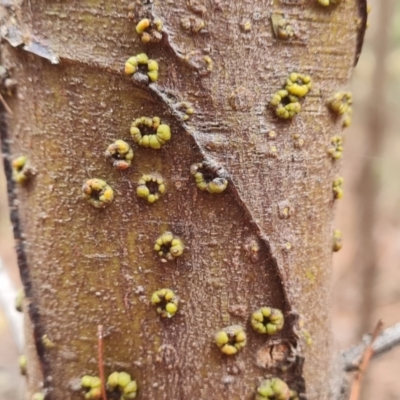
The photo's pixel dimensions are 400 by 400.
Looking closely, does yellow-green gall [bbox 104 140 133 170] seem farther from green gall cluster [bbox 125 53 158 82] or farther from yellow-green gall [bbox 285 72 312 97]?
yellow-green gall [bbox 285 72 312 97]

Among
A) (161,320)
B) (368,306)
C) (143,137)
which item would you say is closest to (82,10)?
(143,137)

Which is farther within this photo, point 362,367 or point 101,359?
point 362,367

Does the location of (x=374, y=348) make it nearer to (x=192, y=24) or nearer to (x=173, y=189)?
(x=173, y=189)

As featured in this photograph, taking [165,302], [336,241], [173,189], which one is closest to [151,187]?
[173,189]

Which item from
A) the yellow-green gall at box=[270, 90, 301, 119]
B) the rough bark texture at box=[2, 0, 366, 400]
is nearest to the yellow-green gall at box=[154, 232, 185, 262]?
the rough bark texture at box=[2, 0, 366, 400]

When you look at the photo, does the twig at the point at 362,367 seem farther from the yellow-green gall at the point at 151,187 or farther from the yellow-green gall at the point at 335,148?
the yellow-green gall at the point at 151,187

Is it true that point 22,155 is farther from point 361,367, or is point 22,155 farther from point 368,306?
point 368,306

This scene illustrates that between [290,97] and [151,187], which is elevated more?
[290,97]
